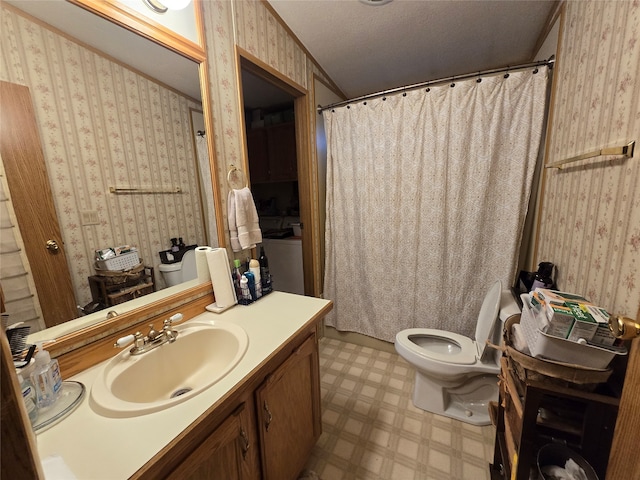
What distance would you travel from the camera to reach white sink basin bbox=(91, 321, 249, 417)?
0.69 metres

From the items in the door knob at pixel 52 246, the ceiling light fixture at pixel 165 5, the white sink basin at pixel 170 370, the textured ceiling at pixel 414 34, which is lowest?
the white sink basin at pixel 170 370

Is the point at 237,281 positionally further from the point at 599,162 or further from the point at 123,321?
the point at 599,162

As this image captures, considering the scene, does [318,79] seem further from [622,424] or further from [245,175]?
[622,424]

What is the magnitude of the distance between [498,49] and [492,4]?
508 mm

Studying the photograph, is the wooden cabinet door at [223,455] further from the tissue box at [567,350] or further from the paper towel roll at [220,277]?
the tissue box at [567,350]

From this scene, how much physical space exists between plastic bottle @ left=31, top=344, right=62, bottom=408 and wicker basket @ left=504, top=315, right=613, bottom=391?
125 cm

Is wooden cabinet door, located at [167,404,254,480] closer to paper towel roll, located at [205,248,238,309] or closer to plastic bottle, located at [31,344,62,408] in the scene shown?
plastic bottle, located at [31,344,62,408]

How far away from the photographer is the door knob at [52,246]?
2.64 feet

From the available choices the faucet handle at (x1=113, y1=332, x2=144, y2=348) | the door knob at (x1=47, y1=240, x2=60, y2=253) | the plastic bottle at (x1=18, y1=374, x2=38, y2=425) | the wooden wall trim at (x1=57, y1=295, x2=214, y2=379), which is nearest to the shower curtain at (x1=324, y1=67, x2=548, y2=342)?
the wooden wall trim at (x1=57, y1=295, x2=214, y2=379)

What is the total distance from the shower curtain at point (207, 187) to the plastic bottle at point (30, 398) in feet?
2.54

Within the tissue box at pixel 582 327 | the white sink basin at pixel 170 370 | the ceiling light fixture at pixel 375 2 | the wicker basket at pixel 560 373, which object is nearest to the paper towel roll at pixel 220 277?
the white sink basin at pixel 170 370

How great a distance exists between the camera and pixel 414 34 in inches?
68.0

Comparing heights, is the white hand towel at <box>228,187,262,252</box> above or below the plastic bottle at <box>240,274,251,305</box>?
above

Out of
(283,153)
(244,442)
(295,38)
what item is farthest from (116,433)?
(283,153)
